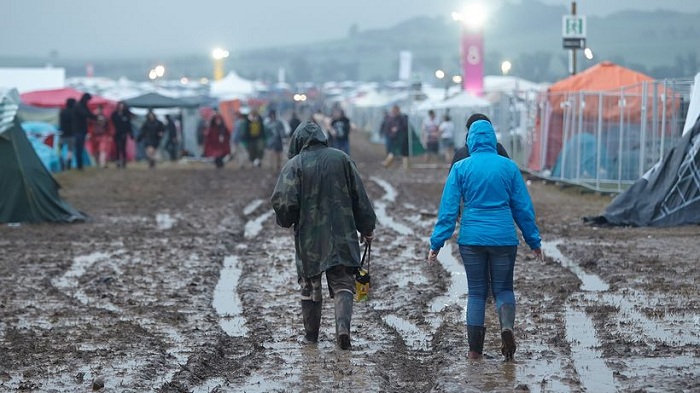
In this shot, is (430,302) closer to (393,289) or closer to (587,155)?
(393,289)

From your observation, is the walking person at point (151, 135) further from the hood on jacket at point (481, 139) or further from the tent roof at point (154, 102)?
the hood on jacket at point (481, 139)

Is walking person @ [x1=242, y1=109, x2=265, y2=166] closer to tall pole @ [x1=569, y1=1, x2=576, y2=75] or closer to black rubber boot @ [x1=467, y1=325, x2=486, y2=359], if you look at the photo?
tall pole @ [x1=569, y1=1, x2=576, y2=75]

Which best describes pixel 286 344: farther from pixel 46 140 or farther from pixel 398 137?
pixel 398 137

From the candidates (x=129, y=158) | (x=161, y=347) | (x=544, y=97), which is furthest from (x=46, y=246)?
(x=129, y=158)

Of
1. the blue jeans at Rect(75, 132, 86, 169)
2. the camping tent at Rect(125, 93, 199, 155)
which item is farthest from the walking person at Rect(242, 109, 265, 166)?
the blue jeans at Rect(75, 132, 86, 169)

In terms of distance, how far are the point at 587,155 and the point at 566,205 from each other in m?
3.49

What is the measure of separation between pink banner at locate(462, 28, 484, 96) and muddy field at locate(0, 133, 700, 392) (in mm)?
24788

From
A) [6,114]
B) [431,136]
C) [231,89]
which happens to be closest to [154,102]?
[431,136]

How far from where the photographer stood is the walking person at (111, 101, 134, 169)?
3588 cm

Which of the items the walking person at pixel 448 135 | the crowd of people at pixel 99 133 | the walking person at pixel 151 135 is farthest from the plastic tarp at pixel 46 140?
the walking person at pixel 448 135

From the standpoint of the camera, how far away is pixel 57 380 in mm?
8375

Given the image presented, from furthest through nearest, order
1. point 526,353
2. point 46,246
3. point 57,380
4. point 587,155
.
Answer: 1. point 587,155
2. point 46,246
3. point 526,353
4. point 57,380

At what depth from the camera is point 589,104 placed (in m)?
25.0

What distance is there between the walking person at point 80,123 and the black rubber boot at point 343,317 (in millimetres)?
24218
